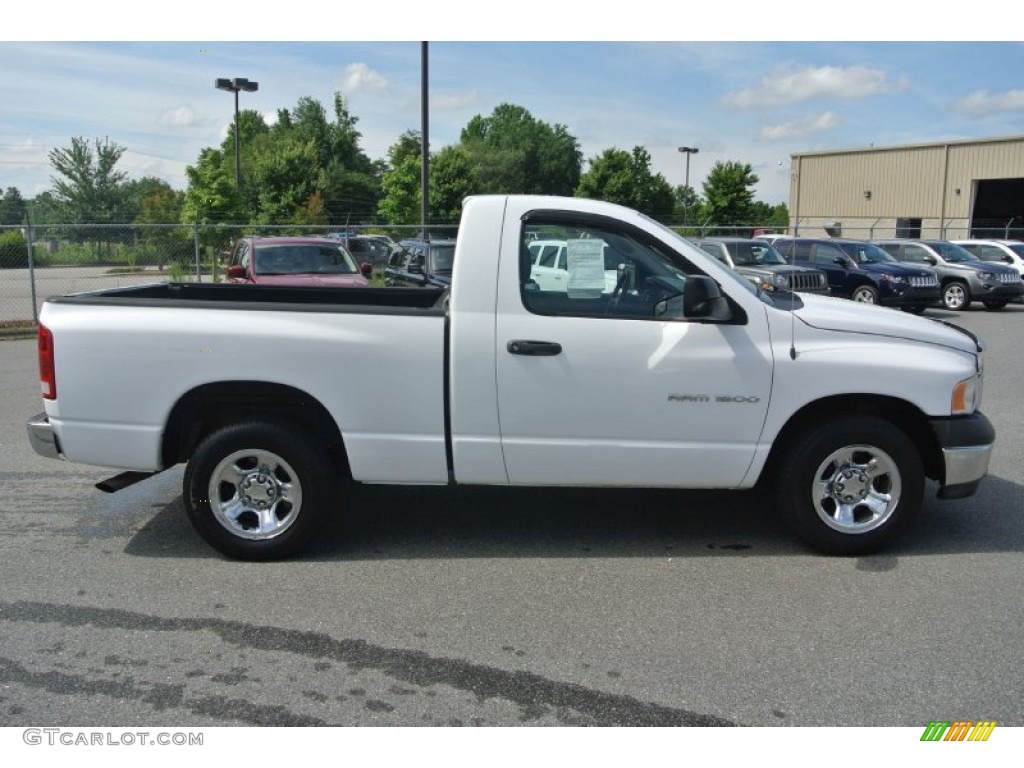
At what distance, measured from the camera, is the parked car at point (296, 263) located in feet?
44.3

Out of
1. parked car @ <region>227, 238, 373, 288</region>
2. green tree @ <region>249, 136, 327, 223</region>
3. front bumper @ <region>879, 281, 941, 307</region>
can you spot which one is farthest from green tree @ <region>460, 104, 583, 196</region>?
parked car @ <region>227, 238, 373, 288</region>

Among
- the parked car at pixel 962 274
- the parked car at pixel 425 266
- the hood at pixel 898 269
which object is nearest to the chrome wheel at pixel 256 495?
the parked car at pixel 425 266

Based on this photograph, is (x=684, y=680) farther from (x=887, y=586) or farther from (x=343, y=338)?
(x=343, y=338)

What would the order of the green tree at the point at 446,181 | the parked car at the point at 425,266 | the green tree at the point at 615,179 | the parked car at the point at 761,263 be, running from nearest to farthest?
1. the parked car at the point at 425,266
2. the parked car at the point at 761,263
3. the green tree at the point at 446,181
4. the green tree at the point at 615,179

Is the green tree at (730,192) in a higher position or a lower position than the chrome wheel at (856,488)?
higher

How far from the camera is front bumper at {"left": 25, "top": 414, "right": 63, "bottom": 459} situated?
5066 mm

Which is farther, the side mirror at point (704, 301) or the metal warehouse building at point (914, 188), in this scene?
the metal warehouse building at point (914, 188)

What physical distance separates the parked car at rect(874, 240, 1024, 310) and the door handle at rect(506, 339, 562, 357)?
63.5ft

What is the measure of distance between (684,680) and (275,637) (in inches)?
71.6

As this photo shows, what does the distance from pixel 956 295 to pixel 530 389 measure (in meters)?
19.6

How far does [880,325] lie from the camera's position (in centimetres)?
504

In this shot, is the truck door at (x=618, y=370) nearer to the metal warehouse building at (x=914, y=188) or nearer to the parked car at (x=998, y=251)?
Answer: the parked car at (x=998, y=251)

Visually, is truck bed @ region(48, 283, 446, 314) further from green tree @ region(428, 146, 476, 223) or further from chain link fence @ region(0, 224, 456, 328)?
green tree @ region(428, 146, 476, 223)

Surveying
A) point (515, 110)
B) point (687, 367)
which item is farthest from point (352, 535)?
point (515, 110)
